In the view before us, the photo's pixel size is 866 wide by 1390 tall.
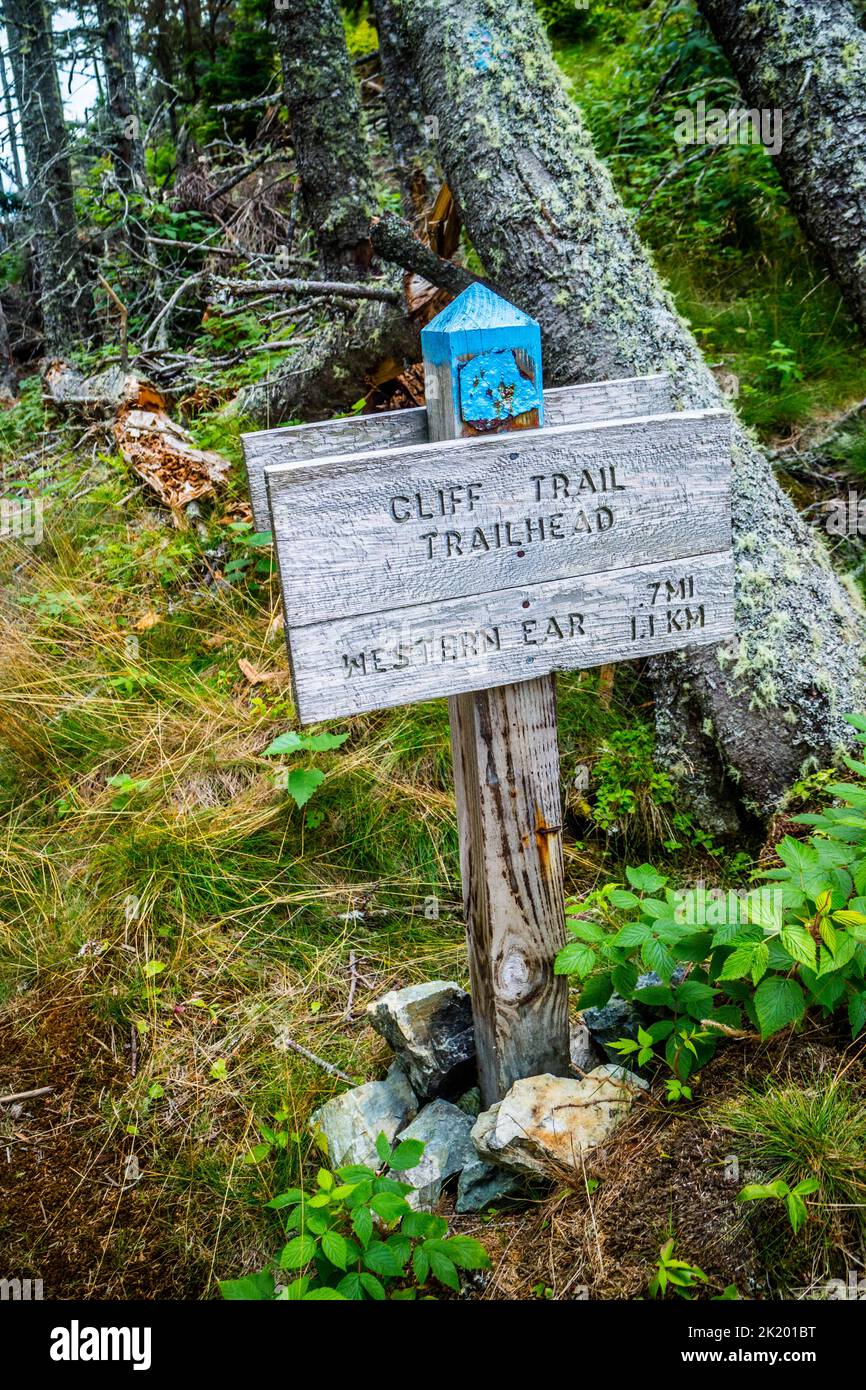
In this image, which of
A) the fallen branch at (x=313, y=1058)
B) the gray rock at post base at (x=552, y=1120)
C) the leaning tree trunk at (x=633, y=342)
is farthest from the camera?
the leaning tree trunk at (x=633, y=342)

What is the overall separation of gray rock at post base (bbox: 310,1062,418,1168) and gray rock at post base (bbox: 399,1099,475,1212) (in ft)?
0.22

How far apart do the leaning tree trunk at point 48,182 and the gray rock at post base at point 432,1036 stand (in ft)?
23.9

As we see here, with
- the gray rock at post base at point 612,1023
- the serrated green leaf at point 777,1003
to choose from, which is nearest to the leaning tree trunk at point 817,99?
the gray rock at post base at point 612,1023

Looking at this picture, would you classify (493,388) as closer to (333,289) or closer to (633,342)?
(633,342)

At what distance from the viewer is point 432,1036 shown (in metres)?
2.59

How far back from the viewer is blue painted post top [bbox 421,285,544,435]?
1.84m

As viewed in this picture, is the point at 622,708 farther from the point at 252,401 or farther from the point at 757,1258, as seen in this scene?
the point at 252,401

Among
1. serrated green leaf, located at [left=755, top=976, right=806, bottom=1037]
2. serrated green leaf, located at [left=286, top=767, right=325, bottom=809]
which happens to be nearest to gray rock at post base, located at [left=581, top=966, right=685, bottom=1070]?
serrated green leaf, located at [left=755, top=976, right=806, bottom=1037]

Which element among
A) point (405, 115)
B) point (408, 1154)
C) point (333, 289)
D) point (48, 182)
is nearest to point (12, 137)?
point (48, 182)

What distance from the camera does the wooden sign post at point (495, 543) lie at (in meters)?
1.76

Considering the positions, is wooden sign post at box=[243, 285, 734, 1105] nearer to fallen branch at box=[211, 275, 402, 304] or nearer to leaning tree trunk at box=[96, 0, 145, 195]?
fallen branch at box=[211, 275, 402, 304]

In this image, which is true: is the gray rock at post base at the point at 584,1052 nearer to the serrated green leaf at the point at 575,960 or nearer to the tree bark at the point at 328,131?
the serrated green leaf at the point at 575,960

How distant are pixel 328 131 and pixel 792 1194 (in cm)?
519

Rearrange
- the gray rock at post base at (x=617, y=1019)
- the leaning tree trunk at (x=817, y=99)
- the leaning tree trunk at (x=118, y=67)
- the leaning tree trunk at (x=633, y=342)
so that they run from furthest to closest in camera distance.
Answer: the leaning tree trunk at (x=118, y=67), the leaning tree trunk at (x=817, y=99), the leaning tree trunk at (x=633, y=342), the gray rock at post base at (x=617, y=1019)
